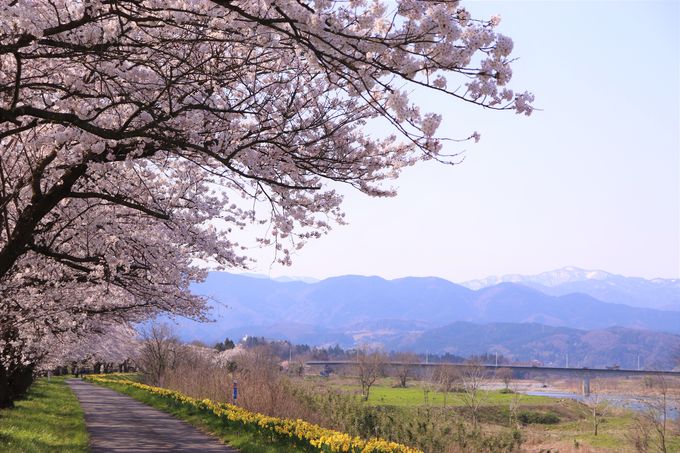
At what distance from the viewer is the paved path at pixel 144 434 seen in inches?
663

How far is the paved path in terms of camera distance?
1683 centimetres

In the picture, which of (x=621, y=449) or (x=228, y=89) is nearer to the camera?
(x=228, y=89)

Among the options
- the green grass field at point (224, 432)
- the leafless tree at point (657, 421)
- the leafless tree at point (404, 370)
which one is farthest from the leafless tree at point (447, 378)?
the green grass field at point (224, 432)

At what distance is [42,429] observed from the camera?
2020 centimetres

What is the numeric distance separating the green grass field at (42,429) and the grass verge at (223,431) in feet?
11.3

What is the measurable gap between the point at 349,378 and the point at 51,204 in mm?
137620

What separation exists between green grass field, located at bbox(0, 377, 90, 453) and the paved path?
45cm

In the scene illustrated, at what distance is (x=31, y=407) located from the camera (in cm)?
2939

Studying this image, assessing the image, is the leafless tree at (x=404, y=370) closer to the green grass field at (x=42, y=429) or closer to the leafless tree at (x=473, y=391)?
the leafless tree at (x=473, y=391)

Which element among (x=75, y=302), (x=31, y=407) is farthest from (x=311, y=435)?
(x=31, y=407)

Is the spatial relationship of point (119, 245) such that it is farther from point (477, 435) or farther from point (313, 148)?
point (477, 435)

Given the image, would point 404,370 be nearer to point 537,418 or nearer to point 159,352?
point 537,418

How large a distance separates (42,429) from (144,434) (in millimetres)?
2998

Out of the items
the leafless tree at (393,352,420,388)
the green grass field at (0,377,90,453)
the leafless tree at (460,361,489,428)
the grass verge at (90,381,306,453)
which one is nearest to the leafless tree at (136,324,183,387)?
the grass verge at (90,381,306,453)
